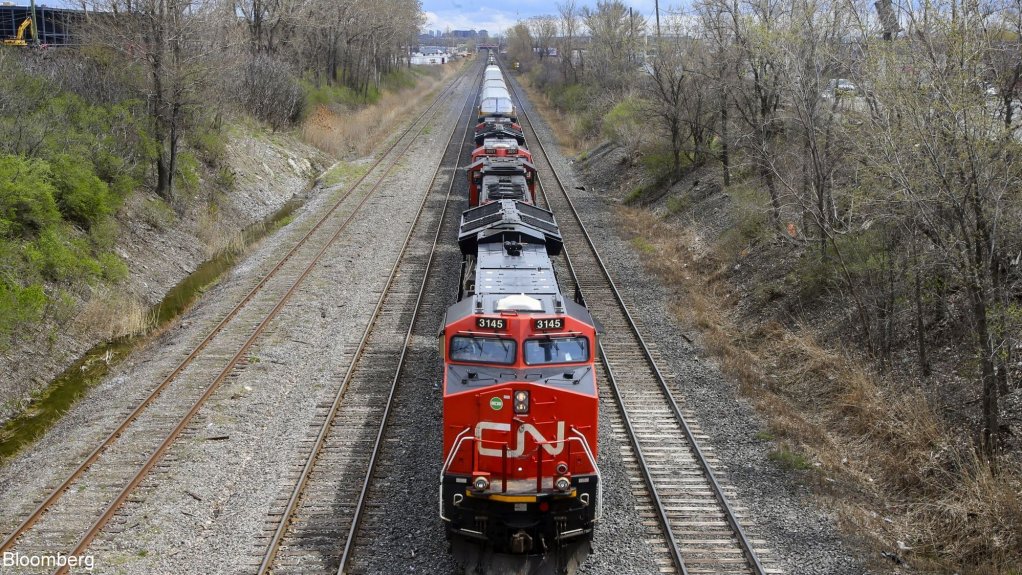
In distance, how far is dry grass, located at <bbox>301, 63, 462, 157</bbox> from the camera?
46.7m

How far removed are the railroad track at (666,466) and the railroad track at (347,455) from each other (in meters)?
4.43

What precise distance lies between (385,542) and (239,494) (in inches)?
112

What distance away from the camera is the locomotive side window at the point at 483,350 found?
10539mm

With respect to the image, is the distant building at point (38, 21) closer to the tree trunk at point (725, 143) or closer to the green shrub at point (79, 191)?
the green shrub at point (79, 191)

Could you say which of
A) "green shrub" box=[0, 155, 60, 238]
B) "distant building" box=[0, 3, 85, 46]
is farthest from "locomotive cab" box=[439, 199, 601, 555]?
"distant building" box=[0, 3, 85, 46]

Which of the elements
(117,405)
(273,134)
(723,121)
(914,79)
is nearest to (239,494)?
(117,405)

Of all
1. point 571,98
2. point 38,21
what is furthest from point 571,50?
point 38,21

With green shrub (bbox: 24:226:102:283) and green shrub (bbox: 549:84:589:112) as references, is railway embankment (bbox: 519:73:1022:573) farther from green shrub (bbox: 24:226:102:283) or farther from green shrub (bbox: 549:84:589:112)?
green shrub (bbox: 549:84:589:112)

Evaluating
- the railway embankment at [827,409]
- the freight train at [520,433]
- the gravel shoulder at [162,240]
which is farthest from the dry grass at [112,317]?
the railway embankment at [827,409]

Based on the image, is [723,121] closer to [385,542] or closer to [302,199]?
[302,199]

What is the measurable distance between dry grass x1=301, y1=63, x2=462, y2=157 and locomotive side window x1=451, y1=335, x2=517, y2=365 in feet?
122

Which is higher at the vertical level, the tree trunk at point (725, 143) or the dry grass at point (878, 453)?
the tree trunk at point (725, 143)

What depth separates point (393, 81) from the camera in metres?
86.9

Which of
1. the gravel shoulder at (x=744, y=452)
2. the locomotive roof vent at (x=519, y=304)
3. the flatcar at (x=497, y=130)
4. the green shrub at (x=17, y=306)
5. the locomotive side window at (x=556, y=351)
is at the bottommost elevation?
the gravel shoulder at (x=744, y=452)
